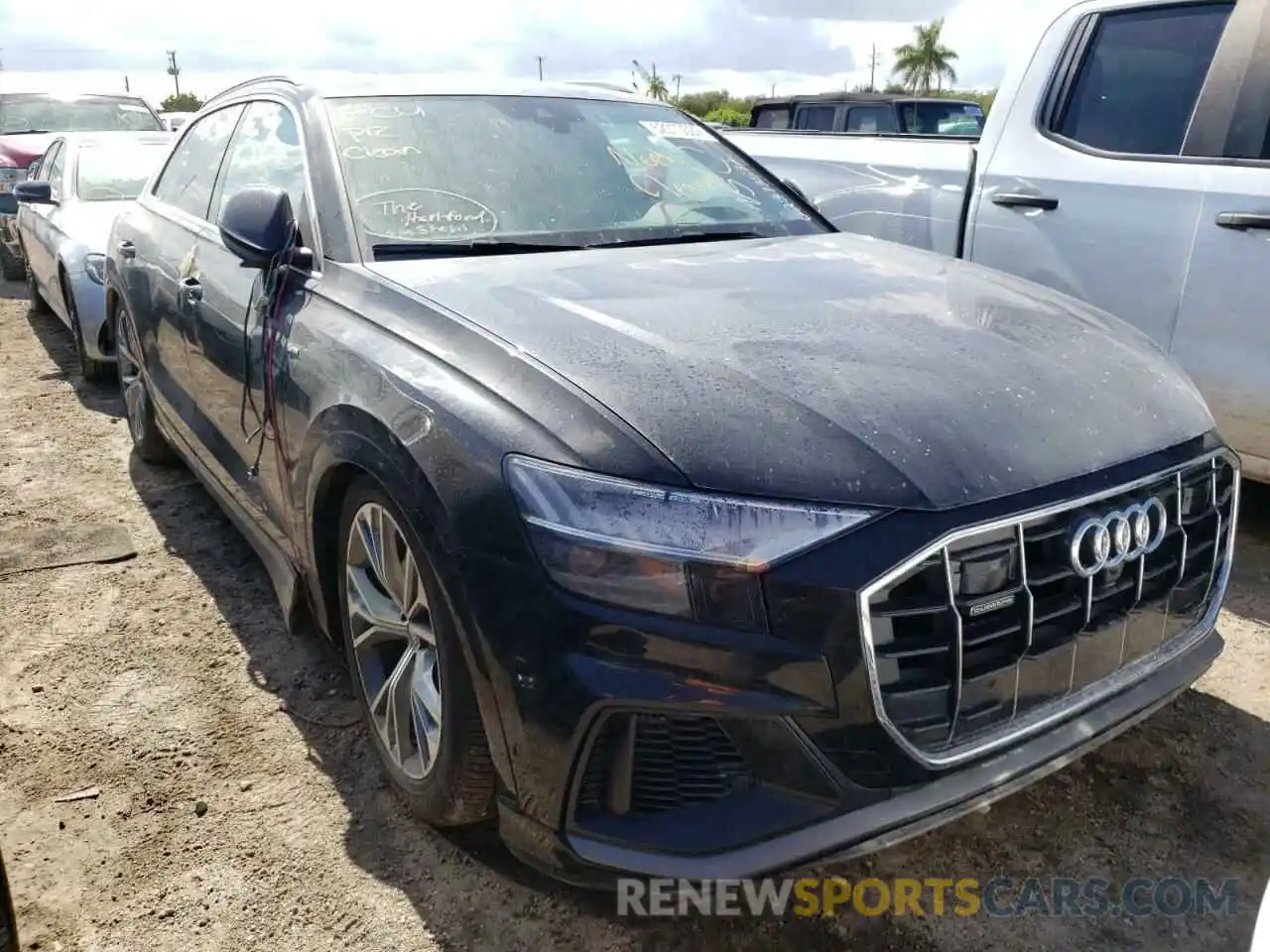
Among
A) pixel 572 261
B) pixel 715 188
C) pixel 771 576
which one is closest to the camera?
pixel 771 576

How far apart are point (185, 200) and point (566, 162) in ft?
5.71

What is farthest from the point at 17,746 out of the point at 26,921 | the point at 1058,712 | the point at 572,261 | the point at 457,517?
the point at 1058,712

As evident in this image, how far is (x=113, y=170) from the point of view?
7203 millimetres

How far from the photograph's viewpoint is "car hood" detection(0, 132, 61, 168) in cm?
1055

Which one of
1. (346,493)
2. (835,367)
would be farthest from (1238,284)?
(346,493)

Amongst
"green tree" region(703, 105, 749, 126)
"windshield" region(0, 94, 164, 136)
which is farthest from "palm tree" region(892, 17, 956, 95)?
"windshield" region(0, 94, 164, 136)

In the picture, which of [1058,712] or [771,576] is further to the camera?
[1058,712]

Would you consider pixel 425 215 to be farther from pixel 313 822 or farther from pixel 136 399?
pixel 136 399

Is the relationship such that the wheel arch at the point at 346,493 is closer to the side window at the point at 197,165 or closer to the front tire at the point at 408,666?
the front tire at the point at 408,666

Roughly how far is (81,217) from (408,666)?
219 inches

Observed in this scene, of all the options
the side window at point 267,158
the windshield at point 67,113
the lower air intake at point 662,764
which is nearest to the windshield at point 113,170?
the side window at point 267,158

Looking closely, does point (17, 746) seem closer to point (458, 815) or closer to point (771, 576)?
point (458, 815)

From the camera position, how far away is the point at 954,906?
226 cm

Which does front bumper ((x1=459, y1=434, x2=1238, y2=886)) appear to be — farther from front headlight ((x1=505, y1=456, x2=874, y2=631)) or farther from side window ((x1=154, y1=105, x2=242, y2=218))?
side window ((x1=154, y1=105, x2=242, y2=218))
